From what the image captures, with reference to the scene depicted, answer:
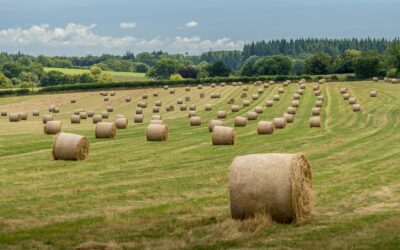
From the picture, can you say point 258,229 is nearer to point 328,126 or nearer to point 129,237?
point 129,237

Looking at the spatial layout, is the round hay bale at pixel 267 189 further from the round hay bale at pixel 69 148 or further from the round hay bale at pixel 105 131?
the round hay bale at pixel 105 131

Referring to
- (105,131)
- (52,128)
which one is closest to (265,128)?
(105,131)

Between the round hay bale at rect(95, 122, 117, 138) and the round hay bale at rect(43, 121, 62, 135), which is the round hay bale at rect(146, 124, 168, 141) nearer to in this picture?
the round hay bale at rect(95, 122, 117, 138)

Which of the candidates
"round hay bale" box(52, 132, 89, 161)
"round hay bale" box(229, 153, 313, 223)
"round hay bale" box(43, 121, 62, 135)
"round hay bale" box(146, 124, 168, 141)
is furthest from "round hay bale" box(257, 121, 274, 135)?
"round hay bale" box(229, 153, 313, 223)

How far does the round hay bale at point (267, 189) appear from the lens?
15.7 metres

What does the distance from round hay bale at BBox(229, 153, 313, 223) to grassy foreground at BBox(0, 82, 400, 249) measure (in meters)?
0.33

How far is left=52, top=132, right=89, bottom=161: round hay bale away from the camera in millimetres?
29594

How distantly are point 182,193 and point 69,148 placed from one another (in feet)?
33.4

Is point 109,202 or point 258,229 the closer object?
point 258,229

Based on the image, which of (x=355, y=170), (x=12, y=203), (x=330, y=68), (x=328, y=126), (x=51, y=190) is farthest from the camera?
(x=330, y=68)

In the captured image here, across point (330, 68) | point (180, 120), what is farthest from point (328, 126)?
point (330, 68)

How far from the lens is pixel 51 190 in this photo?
2177 centimetres

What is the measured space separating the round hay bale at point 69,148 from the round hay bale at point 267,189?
47.7ft

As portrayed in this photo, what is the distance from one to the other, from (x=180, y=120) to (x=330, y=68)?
3438 inches
